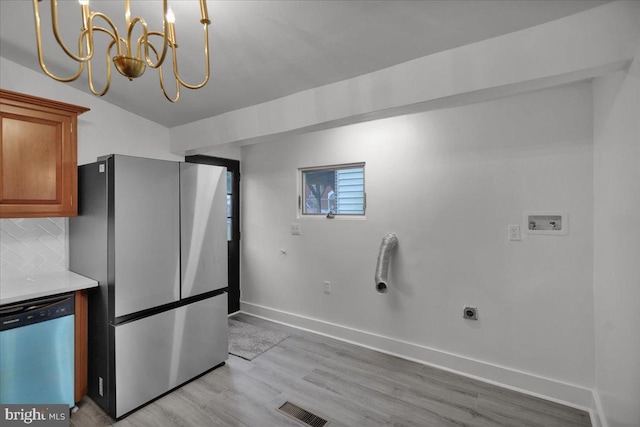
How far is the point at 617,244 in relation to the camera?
66.2 inches

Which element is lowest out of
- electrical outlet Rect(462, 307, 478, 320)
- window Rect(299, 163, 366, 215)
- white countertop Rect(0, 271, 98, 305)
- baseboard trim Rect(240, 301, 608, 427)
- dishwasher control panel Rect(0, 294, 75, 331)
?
baseboard trim Rect(240, 301, 608, 427)

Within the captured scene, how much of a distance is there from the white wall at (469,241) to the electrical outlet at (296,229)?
70mm

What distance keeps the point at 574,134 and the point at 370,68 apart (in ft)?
4.80

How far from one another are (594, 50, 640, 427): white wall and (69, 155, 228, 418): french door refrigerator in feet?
8.80

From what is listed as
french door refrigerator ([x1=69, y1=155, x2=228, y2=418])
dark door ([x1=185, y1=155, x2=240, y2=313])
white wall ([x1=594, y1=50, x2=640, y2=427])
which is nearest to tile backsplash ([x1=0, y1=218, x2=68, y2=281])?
french door refrigerator ([x1=69, y1=155, x2=228, y2=418])

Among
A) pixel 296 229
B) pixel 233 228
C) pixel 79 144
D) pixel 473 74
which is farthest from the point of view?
pixel 233 228

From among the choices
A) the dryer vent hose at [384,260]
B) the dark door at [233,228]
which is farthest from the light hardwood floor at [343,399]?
the dark door at [233,228]

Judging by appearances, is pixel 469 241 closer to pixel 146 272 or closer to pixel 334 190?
pixel 334 190

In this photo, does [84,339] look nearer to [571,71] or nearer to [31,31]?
[31,31]

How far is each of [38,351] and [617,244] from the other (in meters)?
3.41

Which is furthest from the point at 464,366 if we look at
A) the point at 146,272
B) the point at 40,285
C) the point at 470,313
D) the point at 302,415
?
the point at 40,285

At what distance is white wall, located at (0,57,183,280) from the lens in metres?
2.41

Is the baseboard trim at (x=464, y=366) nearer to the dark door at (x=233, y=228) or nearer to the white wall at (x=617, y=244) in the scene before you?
the white wall at (x=617, y=244)

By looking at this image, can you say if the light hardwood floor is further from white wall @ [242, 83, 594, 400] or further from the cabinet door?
the cabinet door
